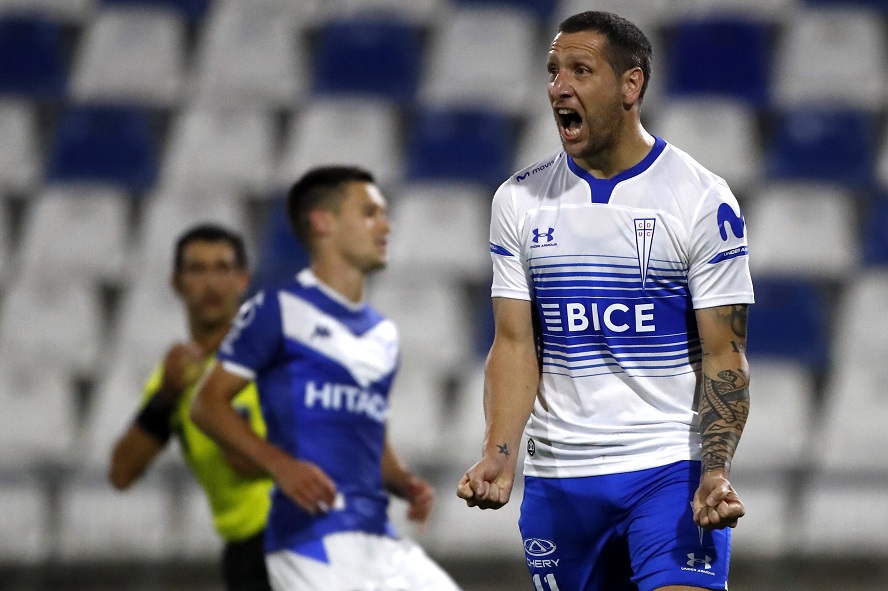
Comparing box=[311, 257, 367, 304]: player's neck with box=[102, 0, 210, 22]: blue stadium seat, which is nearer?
box=[311, 257, 367, 304]: player's neck

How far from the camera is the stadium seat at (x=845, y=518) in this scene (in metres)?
6.89

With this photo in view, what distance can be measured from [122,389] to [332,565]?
4391 mm

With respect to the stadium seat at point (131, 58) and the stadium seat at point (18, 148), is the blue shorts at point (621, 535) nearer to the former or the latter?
the stadium seat at point (18, 148)

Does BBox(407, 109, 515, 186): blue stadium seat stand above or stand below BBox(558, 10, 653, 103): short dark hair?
above

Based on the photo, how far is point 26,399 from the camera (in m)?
7.99

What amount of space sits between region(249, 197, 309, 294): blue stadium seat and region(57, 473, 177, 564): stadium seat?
174 centimetres

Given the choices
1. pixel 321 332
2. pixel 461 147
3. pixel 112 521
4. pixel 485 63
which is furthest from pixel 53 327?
pixel 321 332

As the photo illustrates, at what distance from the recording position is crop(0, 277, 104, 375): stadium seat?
8.30m

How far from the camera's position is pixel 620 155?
3.07 m

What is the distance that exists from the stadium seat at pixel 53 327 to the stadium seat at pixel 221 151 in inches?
43.9

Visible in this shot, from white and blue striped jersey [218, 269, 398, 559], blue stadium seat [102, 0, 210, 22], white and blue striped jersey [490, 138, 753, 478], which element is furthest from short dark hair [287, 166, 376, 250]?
blue stadium seat [102, 0, 210, 22]

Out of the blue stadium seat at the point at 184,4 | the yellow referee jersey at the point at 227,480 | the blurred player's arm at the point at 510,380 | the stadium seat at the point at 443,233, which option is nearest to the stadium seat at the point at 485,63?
the stadium seat at the point at 443,233

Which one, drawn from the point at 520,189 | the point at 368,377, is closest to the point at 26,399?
the point at 368,377

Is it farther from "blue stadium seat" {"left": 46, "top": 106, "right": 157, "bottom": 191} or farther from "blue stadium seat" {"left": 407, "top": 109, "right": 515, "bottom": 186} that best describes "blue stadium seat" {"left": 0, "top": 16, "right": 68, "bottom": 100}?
"blue stadium seat" {"left": 407, "top": 109, "right": 515, "bottom": 186}
